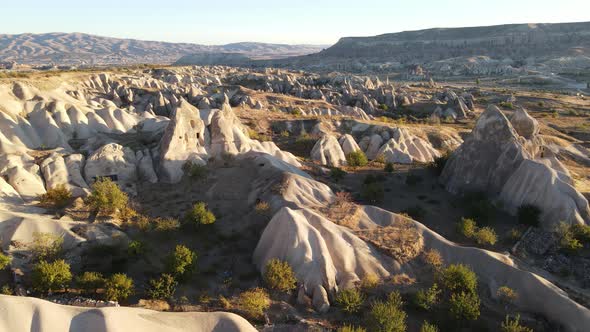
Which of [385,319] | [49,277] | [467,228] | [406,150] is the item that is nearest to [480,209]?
[467,228]

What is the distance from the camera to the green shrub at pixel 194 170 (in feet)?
90.1

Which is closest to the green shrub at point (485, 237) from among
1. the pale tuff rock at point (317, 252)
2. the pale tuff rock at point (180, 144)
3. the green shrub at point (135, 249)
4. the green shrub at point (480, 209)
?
the green shrub at point (480, 209)

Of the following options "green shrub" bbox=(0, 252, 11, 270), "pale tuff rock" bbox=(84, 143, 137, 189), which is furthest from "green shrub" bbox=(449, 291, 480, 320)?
"pale tuff rock" bbox=(84, 143, 137, 189)

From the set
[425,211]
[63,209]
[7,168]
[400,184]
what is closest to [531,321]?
[425,211]

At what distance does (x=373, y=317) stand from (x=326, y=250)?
383 centimetres

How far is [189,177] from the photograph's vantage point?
2778 centimetres

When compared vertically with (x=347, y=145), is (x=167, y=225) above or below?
below

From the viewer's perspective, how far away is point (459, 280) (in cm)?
1680

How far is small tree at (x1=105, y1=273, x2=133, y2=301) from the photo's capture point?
15586mm

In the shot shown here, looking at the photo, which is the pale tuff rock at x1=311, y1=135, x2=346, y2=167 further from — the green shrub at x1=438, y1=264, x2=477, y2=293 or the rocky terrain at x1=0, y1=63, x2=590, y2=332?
the green shrub at x1=438, y1=264, x2=477, y2=293

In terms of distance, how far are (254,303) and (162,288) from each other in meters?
3.99

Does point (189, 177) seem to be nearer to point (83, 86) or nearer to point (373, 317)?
point (373, 317)

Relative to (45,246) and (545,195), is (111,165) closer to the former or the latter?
(45,246)

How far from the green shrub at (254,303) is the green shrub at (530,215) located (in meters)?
16.3
